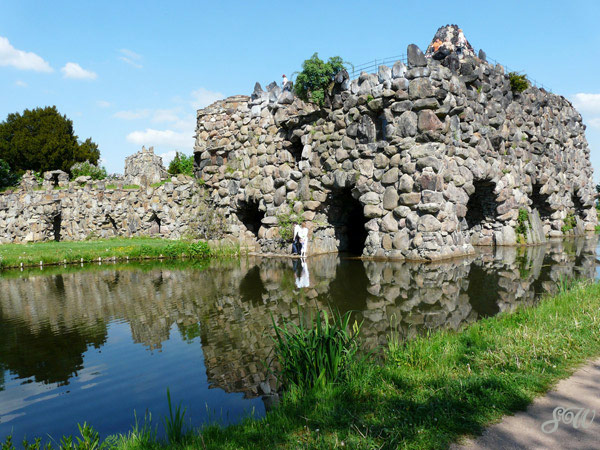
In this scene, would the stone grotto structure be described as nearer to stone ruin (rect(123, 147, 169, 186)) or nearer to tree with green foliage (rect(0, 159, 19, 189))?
stone ruin (rect(123, 147, 169, 186))

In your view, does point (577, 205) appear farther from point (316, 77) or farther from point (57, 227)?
point (57, 227)

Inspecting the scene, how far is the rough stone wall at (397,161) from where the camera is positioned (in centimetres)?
1437

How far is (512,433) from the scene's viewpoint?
10.2ft

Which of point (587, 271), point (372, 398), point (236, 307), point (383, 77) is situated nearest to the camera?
point (372, 398)

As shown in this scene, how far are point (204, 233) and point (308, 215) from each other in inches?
240

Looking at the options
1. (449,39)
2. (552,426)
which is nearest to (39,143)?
(449,39)

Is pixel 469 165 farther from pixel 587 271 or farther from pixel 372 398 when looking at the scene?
pixel 372 398

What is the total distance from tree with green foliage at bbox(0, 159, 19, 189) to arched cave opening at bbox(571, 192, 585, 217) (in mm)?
40964

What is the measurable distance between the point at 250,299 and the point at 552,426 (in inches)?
258

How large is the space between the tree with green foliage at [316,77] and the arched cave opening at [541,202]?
11.7 m

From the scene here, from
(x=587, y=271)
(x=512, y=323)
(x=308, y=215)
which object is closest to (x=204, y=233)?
(x=308, y=215)

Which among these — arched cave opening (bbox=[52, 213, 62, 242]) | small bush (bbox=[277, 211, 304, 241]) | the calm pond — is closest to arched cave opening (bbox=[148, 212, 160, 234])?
arched cave opening (bbox=[52, 213, 62, 242])

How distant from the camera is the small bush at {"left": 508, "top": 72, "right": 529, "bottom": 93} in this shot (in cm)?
1972

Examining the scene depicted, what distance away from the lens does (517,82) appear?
19.8m
